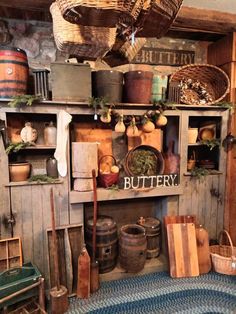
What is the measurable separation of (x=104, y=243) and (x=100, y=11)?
1952 millimetres

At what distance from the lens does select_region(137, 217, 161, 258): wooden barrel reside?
2559 millimetres

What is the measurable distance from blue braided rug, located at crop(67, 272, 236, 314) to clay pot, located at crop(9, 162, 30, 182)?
1.12 m

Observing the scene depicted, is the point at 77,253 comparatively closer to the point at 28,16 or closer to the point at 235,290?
the point at 235,290

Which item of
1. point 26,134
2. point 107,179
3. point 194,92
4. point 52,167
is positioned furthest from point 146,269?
point 194,92

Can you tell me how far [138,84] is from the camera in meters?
2.26

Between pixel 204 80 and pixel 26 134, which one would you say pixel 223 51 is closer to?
pixel 204 80

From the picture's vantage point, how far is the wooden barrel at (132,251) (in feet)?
7.57

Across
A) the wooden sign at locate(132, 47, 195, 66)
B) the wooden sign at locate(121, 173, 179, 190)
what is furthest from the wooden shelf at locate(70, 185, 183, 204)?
the wooden sign at locate(132, 47, 195, 66)

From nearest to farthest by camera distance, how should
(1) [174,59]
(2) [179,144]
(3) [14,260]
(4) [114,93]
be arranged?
(3) [14,260], (4) [114,93], (2) [179,144], (1) [174,59]

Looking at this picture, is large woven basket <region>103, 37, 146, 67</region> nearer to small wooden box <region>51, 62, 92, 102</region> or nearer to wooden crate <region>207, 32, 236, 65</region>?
small wooden box <region>51, 62, 92, 102</region>

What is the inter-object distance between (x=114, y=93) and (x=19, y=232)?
1.47 metres

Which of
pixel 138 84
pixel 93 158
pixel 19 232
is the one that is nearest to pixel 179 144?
pixel 138 84

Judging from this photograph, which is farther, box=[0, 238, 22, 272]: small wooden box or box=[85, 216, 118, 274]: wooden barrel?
box=[85, 216, 118, 274]: wooden barrel

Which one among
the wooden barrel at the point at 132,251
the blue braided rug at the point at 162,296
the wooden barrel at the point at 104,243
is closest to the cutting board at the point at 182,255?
the blue braided rug at the point at 162,296
